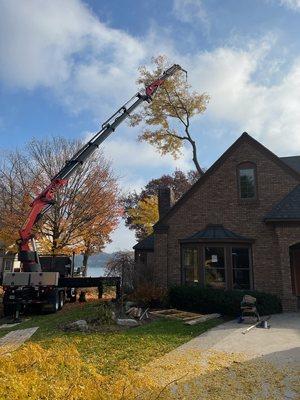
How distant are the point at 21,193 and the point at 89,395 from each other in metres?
20.1

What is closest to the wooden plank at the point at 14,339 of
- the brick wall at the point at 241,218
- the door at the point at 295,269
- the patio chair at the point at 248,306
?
the patio chair at the point at 248,306

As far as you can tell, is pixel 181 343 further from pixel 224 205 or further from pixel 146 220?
pixel 146 220

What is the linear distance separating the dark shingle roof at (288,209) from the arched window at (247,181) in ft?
4.54

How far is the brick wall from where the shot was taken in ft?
53.6

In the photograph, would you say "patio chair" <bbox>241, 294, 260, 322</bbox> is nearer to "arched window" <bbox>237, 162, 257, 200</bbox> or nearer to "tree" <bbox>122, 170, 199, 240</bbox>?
"arched window" <bbox>237, 162, 257, 200</bbox>

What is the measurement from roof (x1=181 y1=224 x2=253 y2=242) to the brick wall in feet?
0.91

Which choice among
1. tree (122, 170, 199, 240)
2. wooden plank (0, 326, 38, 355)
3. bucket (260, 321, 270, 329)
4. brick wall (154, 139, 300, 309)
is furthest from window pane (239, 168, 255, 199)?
tree (122, 170, 199, 240)

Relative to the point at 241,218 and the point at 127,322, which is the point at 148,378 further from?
the point at 241,218

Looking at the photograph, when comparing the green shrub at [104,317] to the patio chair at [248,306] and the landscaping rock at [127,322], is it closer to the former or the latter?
the landscaping rock at [127,322]

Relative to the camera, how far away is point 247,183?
17953mm

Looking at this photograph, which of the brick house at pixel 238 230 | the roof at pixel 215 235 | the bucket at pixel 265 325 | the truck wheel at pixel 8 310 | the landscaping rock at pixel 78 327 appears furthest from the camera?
the roof at pixel 215 235

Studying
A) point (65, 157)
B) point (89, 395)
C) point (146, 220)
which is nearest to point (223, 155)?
point (65, 157)

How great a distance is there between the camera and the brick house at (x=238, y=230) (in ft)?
53.3

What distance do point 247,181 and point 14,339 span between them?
12.9 meters
